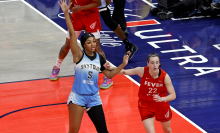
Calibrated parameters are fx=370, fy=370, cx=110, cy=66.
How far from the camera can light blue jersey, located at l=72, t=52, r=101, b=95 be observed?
15.0 feet

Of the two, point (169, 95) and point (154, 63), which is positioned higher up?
point (154, 63)

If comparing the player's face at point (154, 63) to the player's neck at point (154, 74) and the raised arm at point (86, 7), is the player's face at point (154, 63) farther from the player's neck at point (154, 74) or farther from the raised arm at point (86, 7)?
the raised arm at point (86, 7)

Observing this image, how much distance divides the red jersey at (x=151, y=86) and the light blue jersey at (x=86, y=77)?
0.65m

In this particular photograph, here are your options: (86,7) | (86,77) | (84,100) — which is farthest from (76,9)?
(84,100)

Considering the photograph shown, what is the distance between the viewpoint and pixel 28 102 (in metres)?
6.60

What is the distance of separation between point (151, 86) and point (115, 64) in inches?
141

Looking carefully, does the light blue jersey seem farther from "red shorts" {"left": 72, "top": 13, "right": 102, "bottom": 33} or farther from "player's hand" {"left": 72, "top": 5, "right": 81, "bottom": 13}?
"red shorts" {"left": 72, "top": 13, "right": 102, "bottom": 33}

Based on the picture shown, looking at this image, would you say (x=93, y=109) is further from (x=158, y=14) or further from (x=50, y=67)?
(x=158, y=14)

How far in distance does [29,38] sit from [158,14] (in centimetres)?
410

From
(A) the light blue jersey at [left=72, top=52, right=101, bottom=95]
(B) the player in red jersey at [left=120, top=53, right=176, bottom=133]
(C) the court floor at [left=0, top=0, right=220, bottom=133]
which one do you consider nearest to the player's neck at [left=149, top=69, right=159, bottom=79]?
(B) the player in red jersey at [left=120, top=53, right=176, bottom=133]

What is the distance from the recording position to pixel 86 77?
4.56 m

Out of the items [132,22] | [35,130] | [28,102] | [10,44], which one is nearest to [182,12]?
[132,22]

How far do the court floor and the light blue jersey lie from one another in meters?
1.25

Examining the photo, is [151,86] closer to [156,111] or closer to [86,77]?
[156,111]
